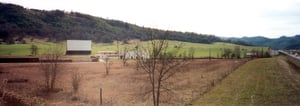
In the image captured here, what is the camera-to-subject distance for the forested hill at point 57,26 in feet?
339

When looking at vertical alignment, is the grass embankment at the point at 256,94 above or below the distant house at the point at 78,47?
below

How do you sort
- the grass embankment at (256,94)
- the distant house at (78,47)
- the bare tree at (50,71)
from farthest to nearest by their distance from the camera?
the distant house at (78,47), the bare tree at (50,71), the grass embankment at (256,94)

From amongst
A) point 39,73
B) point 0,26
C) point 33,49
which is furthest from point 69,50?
point 39,73

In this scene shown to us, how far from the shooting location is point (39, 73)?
50719mm

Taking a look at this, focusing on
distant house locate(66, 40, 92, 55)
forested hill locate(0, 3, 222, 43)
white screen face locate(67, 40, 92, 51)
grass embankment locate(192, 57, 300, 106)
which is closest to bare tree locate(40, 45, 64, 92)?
grass embankment locate(192, 57, 300, 106)

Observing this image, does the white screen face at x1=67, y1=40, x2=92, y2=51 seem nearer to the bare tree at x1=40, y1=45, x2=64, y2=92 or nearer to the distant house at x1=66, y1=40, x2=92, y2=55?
the distant house at x1=66, y1=40, x2=92, y2=55

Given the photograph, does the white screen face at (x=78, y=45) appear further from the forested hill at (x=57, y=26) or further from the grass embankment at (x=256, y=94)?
the grass embankment at (x=256, y=94)

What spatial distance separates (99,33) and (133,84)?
5209 inches

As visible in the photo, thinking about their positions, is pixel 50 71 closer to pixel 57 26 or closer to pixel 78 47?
pixel 78 47

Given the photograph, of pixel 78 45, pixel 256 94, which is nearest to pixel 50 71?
pixel 256 94

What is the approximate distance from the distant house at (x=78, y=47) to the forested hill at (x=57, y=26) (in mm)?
14638

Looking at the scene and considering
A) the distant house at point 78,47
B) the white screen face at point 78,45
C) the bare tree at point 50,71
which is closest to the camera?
the bare tree at point 50,71

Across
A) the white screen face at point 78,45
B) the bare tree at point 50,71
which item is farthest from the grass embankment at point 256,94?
the white screen face at point 78,45

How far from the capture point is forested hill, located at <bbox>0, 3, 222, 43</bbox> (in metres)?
103
